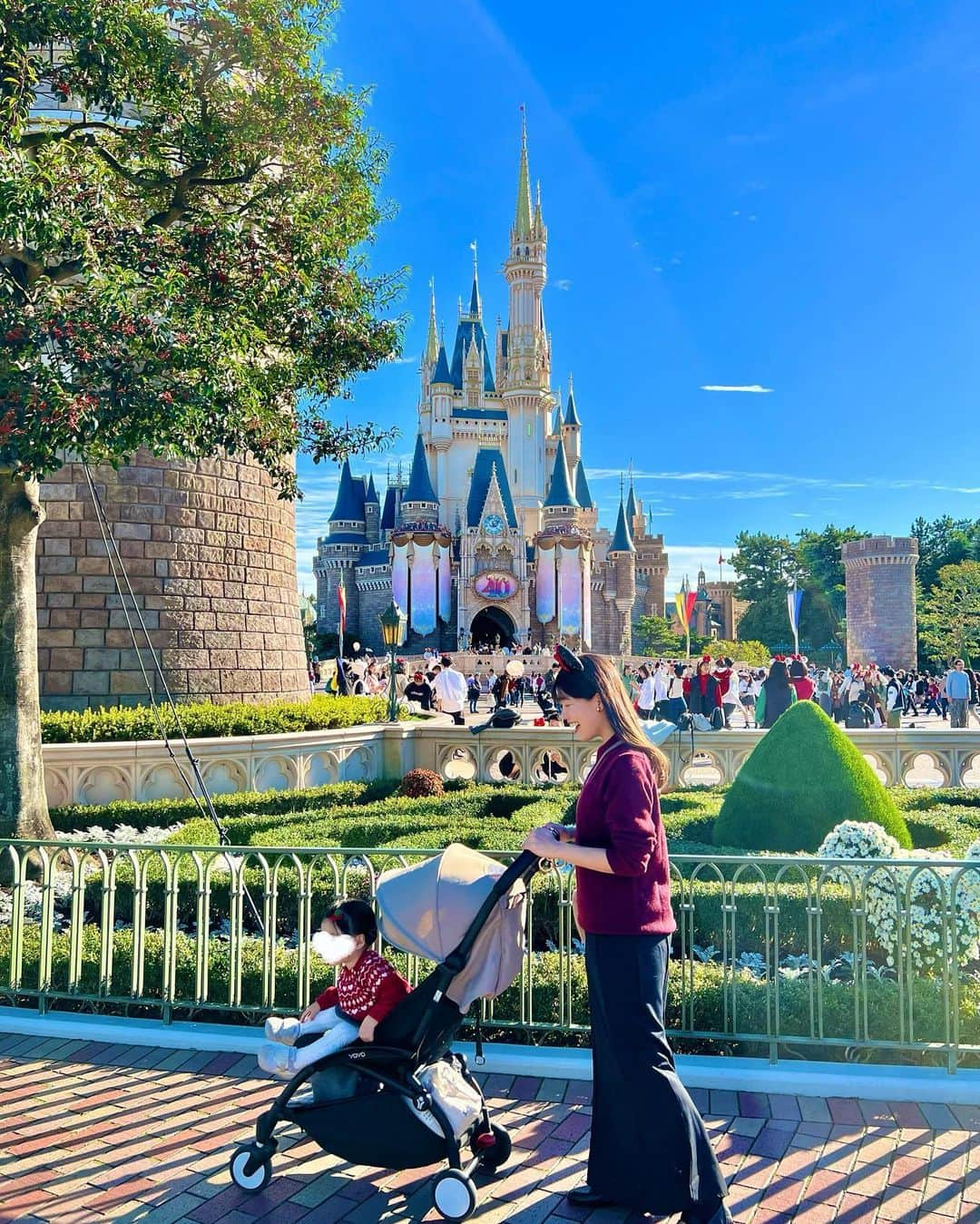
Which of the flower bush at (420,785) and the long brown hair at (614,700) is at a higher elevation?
the long brown hair at (614,700)

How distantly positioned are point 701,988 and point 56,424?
5.71m

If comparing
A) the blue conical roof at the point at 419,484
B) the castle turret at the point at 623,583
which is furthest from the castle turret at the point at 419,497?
the castle turret at the point at 623,583

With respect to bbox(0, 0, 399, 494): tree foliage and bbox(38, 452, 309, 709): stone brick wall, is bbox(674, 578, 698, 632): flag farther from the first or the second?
bbox(0, 0, 399, 494): tree foliage

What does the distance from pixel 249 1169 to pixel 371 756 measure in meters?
9.62

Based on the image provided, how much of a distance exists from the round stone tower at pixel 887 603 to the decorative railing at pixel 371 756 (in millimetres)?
44866

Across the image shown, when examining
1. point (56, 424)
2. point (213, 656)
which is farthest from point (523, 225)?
point (56, 424)

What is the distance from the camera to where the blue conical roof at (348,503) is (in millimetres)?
82312

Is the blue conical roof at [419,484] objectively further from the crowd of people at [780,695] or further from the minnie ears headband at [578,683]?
the minnie ears headband at [578,683]

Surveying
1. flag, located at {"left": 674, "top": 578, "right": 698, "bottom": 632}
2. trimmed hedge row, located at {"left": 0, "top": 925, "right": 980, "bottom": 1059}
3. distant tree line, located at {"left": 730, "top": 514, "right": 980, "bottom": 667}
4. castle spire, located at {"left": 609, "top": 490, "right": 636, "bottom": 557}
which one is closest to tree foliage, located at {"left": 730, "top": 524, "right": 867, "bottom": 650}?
distant tree line, located at {"left": 730, "top": 514, "right": 980, "bottom": 667}

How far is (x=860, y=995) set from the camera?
14.6ft

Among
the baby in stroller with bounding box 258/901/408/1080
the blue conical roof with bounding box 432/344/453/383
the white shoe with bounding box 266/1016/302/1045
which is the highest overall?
the blue conical roof with bounding box 432/344/453/383

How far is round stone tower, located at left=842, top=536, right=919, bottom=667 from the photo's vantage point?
54031mm

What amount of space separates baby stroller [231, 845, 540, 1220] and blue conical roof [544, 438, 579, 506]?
68589 mm

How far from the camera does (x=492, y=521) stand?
71.8 metres
